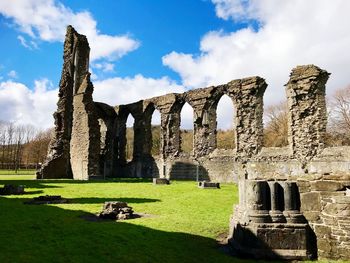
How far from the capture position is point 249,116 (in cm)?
2052

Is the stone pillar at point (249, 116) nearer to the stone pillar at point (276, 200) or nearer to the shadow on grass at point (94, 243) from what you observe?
the shadow on grass at point (94, 243)

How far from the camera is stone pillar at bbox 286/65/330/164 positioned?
699 inches

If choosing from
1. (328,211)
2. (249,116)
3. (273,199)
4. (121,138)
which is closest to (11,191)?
(273,199)

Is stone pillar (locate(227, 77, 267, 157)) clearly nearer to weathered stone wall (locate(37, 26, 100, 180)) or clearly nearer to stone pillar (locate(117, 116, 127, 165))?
weathered stone wall (locate(37, 26, 100, 180))

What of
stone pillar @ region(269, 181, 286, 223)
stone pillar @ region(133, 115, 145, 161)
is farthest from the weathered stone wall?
stone pillar @ region(269, 181, 286, 223)

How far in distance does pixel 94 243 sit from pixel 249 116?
1655 cm

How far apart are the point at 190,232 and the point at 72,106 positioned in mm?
22527

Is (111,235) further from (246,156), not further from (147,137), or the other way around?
(147,137)

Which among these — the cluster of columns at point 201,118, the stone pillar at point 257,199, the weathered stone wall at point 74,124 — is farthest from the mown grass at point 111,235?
the weathered stone wall at point 74,124

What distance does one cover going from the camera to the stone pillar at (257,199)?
5.06 metres

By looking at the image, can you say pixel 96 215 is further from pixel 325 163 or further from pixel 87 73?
pixel 87 73

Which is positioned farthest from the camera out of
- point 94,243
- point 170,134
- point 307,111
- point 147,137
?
point 147,137

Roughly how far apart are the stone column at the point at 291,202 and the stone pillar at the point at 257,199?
0.94 ft

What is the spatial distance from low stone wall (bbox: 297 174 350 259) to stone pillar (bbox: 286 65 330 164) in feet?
44.4
